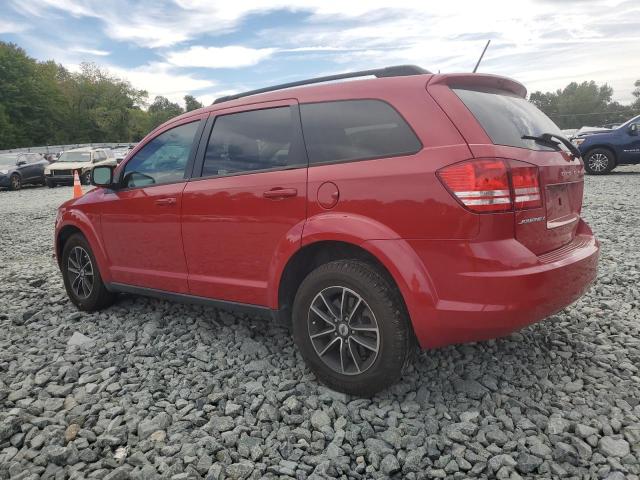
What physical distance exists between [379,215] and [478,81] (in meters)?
1.00

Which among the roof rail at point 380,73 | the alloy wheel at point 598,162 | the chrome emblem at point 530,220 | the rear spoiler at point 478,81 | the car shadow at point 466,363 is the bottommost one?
the car shadow at point 466,363

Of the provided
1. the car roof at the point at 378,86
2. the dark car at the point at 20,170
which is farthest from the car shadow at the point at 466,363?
the dark car at the point at 20,170

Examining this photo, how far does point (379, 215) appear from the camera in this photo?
2652 mm

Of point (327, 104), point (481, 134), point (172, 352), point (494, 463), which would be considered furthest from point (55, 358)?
point (481, 134)

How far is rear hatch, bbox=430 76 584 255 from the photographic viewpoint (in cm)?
252

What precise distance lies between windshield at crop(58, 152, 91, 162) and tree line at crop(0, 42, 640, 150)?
44075 millimetres

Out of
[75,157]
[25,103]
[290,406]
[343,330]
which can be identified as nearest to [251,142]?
[343,330]

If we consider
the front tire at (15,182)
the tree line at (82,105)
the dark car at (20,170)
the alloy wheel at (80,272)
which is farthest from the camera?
the tree line at (82,105)

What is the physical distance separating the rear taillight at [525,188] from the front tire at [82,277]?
3.57 meters

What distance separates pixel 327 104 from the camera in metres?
3.01

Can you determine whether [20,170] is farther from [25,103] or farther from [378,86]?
[25,103]

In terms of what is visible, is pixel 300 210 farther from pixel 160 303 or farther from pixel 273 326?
pixel 160 303

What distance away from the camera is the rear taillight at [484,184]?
2418 millimetres

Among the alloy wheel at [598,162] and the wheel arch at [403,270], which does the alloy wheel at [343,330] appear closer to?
the wheel arch at [403,270]
